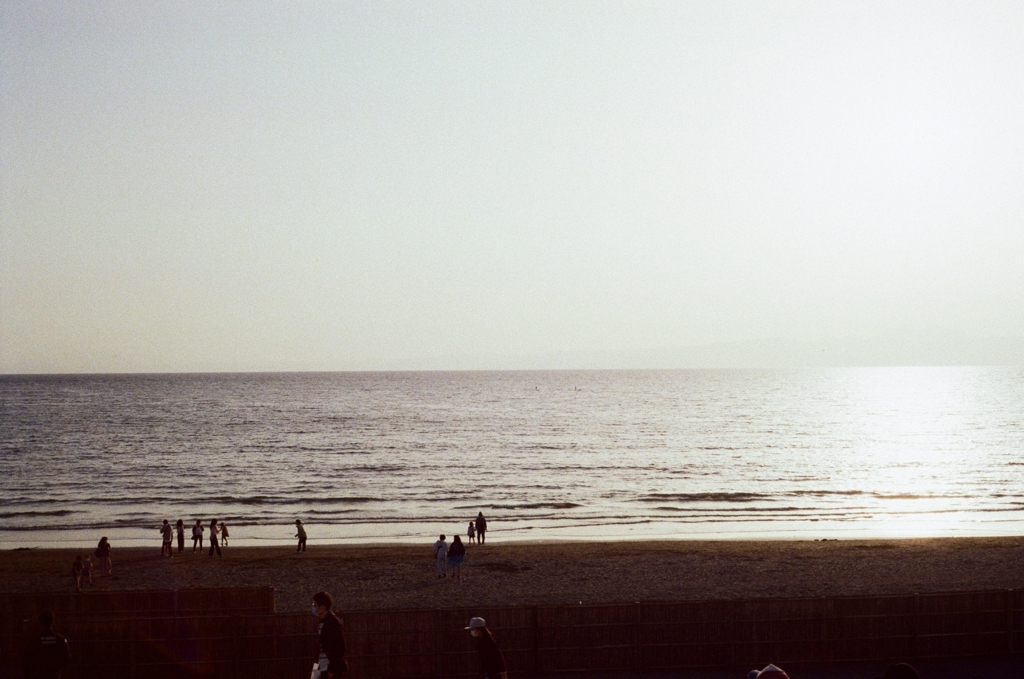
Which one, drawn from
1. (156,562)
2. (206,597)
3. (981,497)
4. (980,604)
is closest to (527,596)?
(206,597)

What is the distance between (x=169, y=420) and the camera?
446 feet

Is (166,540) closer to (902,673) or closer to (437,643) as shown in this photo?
(437,643)

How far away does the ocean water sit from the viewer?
159ft

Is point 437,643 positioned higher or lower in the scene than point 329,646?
lower

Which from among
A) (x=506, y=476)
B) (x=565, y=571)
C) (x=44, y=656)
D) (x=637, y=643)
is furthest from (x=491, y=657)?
(x=506, y=476)

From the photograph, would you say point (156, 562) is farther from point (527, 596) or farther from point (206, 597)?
point (206, 597)

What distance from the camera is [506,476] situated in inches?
2881

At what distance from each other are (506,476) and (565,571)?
41698mm

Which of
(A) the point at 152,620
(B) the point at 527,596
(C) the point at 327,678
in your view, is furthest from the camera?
(B) the point at 527,596

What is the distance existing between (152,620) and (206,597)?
2.84 metres

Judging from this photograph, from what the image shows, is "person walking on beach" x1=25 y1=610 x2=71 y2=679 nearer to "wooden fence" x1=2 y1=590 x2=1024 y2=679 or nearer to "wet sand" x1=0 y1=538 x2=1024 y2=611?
"wooden fence" x1=2 y1=590 x2=1024 y2=679

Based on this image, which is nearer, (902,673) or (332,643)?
(902,673)

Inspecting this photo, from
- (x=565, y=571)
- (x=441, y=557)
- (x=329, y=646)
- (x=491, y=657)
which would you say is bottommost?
(x=565, y=571)

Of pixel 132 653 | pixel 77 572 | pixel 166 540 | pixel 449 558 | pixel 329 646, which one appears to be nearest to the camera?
pixel 329 646
